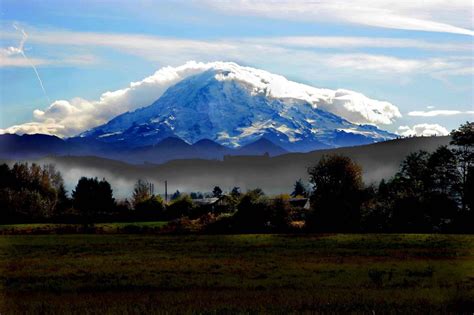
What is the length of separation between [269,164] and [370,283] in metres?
119

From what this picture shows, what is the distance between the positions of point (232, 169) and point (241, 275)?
367ft

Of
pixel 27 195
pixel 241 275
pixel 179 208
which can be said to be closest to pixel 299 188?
pixel 179 208

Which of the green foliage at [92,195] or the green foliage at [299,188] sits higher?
the green foliage at [299,188]

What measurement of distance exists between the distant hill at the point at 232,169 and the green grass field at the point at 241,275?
7042 cm

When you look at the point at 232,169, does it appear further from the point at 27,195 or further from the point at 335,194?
the point at 335,194

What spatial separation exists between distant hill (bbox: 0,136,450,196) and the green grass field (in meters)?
70.4

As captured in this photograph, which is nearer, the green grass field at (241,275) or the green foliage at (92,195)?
the green grass field at (241,275)

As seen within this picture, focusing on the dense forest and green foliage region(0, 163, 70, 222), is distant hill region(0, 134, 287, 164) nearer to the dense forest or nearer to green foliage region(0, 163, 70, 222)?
green foliage region(0, 163, 70, 222)

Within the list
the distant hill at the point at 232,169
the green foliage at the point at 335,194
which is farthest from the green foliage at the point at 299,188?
the green foliage at the point at 335,194

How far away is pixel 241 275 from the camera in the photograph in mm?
35875

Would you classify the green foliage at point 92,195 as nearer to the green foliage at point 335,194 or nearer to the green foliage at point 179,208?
the green foliage at point 179,208

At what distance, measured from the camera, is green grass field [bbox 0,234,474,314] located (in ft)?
77.7

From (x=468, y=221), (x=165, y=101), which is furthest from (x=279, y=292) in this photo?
(x=468, y=221)

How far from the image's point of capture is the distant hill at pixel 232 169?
141 metres
